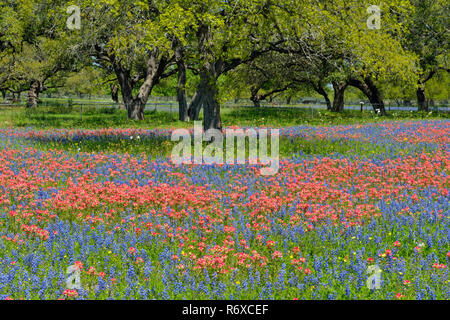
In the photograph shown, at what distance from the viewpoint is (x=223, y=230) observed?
6.89m

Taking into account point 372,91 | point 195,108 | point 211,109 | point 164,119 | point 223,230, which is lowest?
point 223,230

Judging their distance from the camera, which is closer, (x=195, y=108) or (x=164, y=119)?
(x=195, y=108)

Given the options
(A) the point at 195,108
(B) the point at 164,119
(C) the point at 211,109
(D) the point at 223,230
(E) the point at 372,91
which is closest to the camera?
(D) the point at 223,230

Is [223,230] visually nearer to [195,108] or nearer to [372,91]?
[195,108]

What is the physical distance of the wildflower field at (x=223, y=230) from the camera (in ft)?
16.5

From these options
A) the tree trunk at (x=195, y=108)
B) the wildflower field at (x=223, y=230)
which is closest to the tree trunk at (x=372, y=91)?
the tree trunk at (x=195, y=108)

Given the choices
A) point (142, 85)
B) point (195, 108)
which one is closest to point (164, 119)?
point (195, 108)

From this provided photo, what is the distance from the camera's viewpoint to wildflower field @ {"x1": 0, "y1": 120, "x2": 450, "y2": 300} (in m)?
5.02

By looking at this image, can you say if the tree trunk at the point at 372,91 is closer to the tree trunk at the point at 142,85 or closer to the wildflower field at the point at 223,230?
the tree trunk at the point at 142,85

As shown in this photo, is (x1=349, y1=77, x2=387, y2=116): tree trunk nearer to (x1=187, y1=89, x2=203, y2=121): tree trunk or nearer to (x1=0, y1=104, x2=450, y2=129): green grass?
(x1=0, y1=104, x2=450, y2=129): green grass
